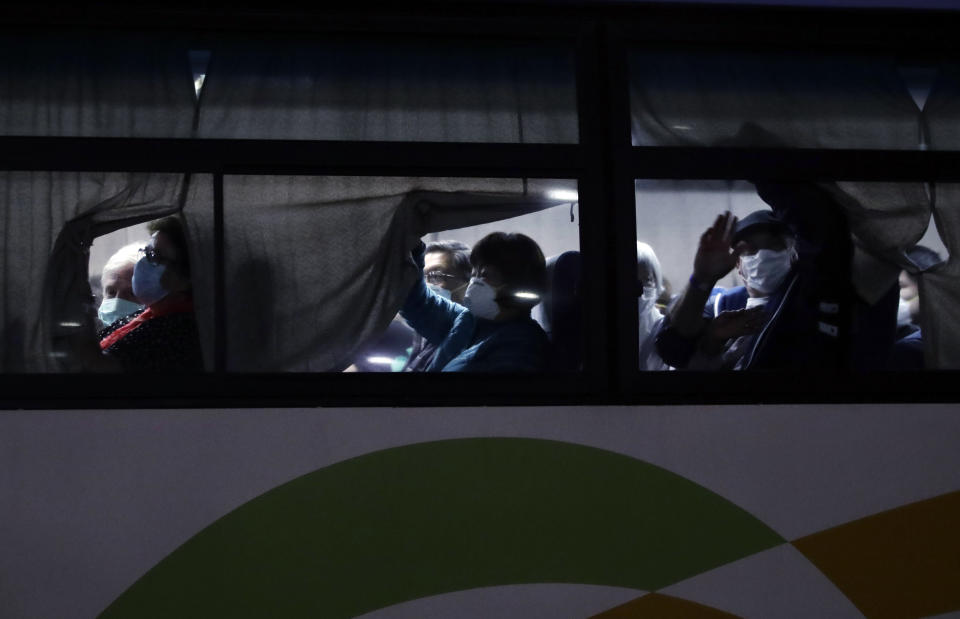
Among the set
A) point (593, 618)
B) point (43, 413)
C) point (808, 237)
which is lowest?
point (593, 618)

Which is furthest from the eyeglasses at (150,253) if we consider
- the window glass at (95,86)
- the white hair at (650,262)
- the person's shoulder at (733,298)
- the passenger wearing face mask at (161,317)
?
the person's shoulder at (733,298)

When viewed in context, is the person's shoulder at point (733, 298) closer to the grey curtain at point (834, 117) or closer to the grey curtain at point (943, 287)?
the grey curtain at point (834, 117)

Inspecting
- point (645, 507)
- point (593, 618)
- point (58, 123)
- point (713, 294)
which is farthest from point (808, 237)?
point (58, 123)

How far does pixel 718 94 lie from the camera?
9.97 feet

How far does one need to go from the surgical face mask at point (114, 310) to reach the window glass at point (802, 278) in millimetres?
1534

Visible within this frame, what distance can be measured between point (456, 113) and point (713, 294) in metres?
0.96

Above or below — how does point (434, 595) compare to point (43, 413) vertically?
below

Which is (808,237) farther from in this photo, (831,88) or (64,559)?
(64,559)

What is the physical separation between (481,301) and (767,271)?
907mm

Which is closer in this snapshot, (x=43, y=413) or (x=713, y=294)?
(x=43, y=413)

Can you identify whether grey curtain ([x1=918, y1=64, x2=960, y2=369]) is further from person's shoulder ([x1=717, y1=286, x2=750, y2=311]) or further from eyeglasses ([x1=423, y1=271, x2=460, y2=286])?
eyeglasses ([x1=423, y1=271, x2=460, y2=286])

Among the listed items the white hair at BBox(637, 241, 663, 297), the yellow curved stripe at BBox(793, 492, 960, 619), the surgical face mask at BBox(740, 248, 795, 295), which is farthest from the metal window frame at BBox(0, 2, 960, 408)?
the yellow curved stripe at BBox(793, 492, 960, 619)

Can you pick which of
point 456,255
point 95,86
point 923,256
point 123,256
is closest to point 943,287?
point 923,256

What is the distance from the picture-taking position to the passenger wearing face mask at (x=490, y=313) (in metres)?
2.89
